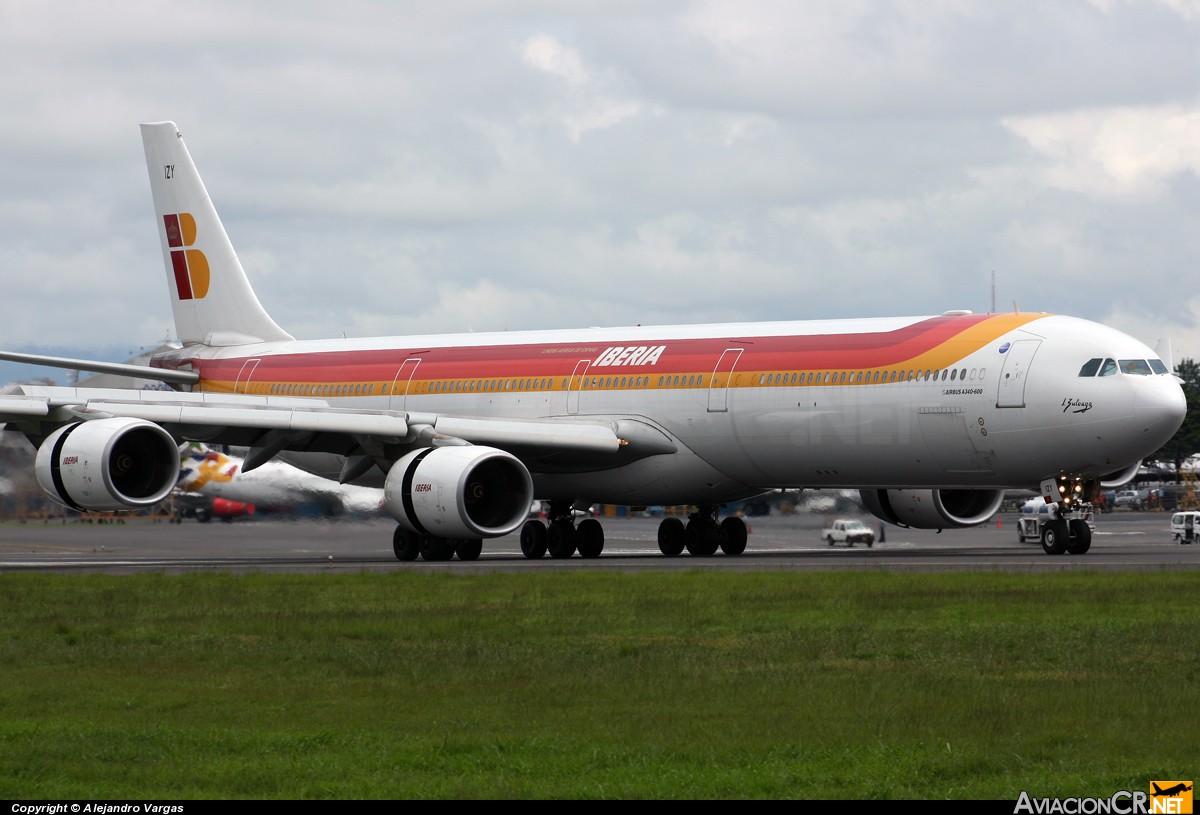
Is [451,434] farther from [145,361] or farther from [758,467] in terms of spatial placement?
[145,361]

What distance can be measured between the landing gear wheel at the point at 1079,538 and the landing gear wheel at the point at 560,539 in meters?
10.0

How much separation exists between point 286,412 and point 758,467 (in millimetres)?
8645

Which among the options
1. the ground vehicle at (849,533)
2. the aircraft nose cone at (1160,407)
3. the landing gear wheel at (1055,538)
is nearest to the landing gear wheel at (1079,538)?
the landing gear wheel at (1055,538)

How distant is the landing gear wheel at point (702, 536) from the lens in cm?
3525

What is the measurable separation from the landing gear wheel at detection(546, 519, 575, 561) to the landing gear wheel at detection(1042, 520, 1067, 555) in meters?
9.61

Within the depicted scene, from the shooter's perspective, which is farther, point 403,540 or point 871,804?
point 403,540

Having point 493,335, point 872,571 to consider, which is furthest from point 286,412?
point 872,571

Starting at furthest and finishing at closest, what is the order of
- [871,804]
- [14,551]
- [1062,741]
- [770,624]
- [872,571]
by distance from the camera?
1. [14,551]
2. [872,571]
3. [770,624]
4. [1062,741]
5. [871,804]

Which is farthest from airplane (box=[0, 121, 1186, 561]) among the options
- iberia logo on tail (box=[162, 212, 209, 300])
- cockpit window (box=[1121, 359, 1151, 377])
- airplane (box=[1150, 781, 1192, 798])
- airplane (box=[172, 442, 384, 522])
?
airplane (box=[1150, 781, 1192, 798])

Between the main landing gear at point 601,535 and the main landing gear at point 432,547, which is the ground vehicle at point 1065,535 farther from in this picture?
the main landing gear at point 432,547

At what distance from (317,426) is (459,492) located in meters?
3.41

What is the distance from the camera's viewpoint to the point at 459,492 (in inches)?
1136

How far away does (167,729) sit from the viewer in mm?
10812

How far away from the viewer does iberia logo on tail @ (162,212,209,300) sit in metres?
41.1
